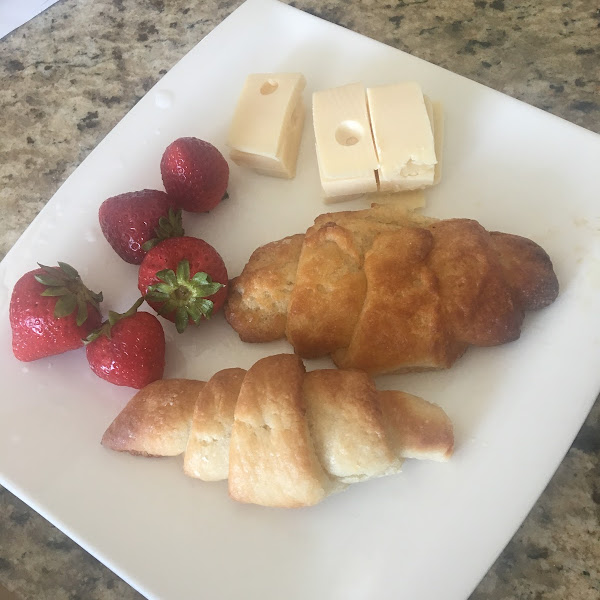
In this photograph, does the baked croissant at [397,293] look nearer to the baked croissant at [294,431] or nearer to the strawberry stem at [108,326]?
the baked croissant at [294,431]

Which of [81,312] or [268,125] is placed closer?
[81,312]

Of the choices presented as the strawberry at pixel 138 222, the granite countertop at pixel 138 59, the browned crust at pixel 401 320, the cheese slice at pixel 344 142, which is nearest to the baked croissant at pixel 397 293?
the browned crust at pixel 401 320

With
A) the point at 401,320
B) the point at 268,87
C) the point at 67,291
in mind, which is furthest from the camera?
the point at 268,87

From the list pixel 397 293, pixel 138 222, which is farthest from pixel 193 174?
pixel 397 293

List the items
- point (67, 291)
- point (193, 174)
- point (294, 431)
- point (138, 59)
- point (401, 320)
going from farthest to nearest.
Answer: point (138, 59)
point (193, 174)
point (67, 291)
point (401, 320)
point (294, 431)

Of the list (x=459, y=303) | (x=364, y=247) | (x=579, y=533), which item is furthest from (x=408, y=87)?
(x=579, y=533)

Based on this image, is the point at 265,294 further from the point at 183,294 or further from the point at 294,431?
the point at 294,431

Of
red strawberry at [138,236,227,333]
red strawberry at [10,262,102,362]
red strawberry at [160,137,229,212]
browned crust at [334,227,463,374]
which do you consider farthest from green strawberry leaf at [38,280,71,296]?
browned crust at [334,227,463,374]

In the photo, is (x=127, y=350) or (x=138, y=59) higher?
(x=138, y=59)
